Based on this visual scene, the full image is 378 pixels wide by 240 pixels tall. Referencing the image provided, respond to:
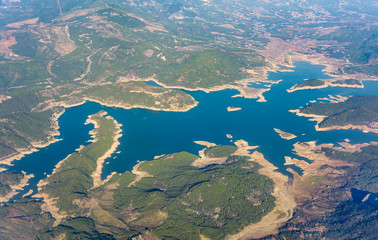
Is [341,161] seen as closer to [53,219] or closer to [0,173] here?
[53,219]

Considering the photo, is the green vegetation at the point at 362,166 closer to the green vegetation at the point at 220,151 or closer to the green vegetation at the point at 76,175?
the green vegetation at the point at 220,151

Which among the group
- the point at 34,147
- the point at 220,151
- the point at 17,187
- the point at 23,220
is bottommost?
the point at 34,147

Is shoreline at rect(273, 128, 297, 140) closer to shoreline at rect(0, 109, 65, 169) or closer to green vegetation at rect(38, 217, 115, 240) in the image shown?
green vegetation at rect(38, 217, 115, 240)

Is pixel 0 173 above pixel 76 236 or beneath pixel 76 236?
beneath

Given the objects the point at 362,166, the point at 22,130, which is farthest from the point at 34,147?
the point at 362,166

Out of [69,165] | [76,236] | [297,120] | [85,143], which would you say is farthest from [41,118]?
[297,120]

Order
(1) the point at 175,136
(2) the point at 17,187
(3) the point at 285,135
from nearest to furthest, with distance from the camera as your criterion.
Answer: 1. (2) the point at 17,187
2. (3) the point at 285,135
3. (1) the point at 175,136

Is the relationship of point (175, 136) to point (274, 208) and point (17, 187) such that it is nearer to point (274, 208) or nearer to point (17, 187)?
point (274, 208)

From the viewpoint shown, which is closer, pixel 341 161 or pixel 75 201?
pixel 75 201
